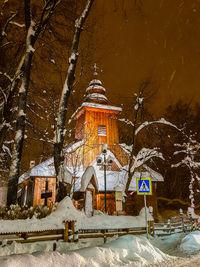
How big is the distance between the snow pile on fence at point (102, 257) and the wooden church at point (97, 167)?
883 centimetres

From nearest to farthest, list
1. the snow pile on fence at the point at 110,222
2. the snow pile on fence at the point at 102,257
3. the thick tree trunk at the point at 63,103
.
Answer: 1. the snow pile on fence at the point at 102,257
2. the snow pile on fence at the point at 110,222
3. the thick tree trunk at the point at 63,103

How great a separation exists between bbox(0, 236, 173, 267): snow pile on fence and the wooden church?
8833 millimetres

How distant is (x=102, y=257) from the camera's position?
233 inches

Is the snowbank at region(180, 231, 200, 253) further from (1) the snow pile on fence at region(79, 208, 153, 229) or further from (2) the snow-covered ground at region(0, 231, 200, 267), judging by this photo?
(1) the snow pile on fence at region(79, 208, 153, 229)

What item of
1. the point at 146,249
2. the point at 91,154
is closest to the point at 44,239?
the point at 146,249

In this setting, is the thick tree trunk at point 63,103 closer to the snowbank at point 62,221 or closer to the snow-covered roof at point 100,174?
the snowbank at point 62,221

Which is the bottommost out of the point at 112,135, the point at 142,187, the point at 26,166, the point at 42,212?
the point at 42,212

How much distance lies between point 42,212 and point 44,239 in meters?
1.15

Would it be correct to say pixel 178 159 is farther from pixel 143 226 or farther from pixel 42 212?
pixel 42 212

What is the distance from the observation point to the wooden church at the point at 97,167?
20297mm

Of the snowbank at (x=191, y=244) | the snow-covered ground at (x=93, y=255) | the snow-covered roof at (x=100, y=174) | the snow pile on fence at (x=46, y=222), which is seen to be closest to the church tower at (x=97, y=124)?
the snow-covered roof at (x=100, y=174)

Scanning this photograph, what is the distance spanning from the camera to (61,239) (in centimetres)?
743

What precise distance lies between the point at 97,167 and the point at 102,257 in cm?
1686

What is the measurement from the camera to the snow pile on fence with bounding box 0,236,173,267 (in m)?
4.71
